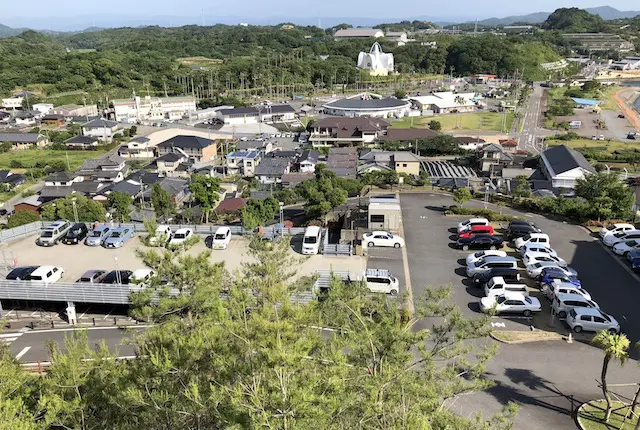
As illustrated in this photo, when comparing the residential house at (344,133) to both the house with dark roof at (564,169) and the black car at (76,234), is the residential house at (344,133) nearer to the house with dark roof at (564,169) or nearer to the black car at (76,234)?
the house with dark roof at (564,169)

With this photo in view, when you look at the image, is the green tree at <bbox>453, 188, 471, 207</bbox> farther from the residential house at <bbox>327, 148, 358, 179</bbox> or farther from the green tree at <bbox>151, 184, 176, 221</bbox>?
the green tree at <bbox>151, 184, 176, 221</bbox>

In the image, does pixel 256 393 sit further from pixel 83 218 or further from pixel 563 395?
pixel 83 218

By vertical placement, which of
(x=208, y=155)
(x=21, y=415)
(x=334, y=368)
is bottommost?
(x=208, y=155)

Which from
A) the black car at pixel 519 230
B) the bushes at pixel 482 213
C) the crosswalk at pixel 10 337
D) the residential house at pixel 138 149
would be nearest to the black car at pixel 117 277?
the crosswalk at pixel 10 337

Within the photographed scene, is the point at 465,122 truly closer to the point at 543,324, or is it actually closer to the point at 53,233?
the point at 543,324

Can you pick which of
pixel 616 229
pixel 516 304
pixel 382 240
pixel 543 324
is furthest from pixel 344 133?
pixel 543 324

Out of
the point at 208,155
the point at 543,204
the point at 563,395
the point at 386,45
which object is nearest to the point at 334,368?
the point at 563,395

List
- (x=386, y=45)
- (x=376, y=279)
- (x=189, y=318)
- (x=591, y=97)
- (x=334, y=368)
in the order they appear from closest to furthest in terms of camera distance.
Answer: (x=334, y=368) < (x=189, y=318) < (x=376, y=279) < (x=591, y=97) < (x=386, y=45)
